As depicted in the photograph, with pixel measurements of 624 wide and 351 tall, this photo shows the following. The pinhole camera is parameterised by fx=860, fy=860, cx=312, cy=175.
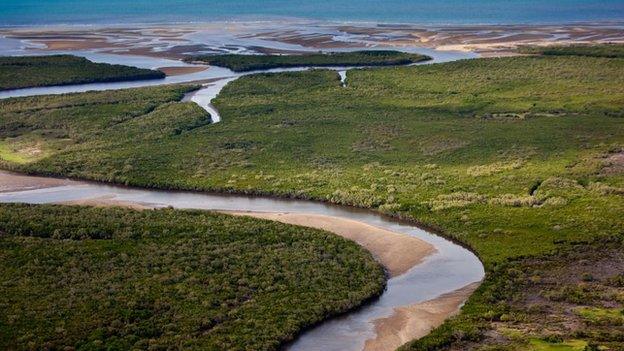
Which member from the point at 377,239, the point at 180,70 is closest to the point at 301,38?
the point at 180,70

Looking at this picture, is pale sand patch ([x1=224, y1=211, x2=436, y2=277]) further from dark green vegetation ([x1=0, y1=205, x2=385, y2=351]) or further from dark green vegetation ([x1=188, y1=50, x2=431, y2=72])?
dark green vegetation ([x1=188, y1=50, x2=431, y2=72])

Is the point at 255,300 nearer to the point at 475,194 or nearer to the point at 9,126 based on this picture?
the point at 475,194

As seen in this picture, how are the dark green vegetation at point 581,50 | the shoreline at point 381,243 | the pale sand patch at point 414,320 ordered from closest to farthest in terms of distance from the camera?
the pale sand patch at point 414,320, the shoreline at point 381,243, the dark green vegetation at point 581,50

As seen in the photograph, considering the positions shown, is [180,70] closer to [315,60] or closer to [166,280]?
[315,60]

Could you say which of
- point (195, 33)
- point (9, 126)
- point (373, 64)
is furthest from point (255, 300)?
point (195, 33)

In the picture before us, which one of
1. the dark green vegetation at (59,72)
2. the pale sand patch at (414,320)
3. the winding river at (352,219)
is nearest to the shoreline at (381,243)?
the pale sand patch at (414,320)

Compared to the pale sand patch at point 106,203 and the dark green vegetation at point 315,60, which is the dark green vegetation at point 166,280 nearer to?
the pale sand patch at point 106,203

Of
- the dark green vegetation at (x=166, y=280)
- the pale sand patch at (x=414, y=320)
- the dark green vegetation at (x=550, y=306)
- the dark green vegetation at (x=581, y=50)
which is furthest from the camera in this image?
the dark green vegetation at (x=581, y=50)
